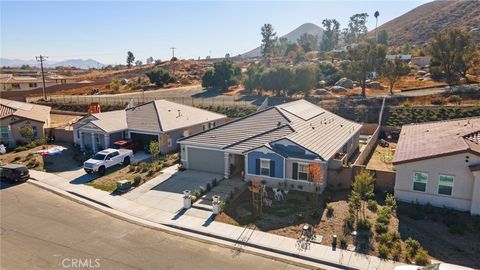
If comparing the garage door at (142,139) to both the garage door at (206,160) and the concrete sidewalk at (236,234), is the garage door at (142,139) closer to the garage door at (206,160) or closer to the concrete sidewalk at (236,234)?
the garage door at (206,160)

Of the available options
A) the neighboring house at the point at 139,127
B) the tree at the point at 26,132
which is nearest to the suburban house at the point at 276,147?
the neighboring house at the point at 139,127

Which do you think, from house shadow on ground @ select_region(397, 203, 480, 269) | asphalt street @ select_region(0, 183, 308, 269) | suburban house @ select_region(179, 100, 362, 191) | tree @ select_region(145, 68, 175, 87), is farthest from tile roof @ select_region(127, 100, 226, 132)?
tree @ select_region(145, 68, 175, 87)

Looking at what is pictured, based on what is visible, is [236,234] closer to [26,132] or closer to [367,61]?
[26,132]

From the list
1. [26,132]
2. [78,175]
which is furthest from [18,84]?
[78,175]

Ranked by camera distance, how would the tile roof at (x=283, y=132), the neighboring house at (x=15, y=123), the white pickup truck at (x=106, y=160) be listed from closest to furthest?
the tile roof at (x=283, y=132), the white pickup truck at (x=106, y=160), the neighboring house at (x=15, y=123)

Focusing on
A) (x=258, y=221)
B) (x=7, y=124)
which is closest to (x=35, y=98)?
(x=7, y=124)

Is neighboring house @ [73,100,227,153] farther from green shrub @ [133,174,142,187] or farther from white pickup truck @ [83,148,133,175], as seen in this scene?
green shrub @ [133,174,142,187]
